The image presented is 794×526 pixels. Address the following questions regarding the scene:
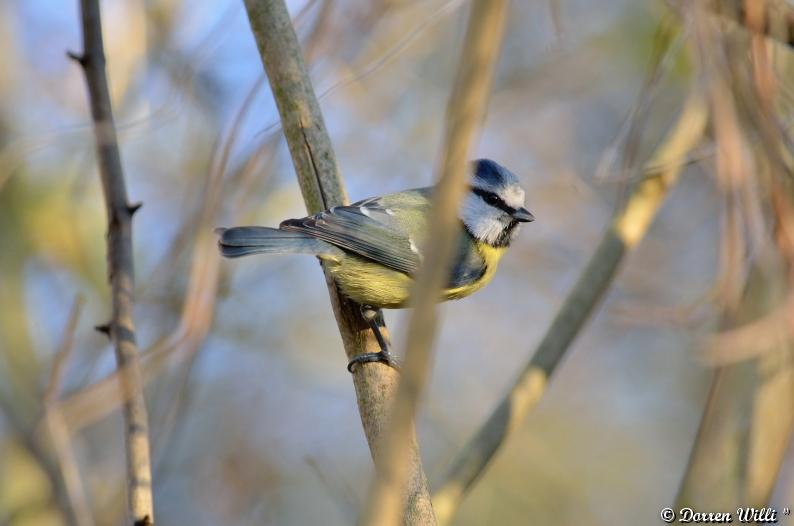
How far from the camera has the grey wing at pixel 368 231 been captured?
6.82 ft

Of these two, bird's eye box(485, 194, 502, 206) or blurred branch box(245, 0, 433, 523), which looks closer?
blurred branch box(245, 0, 433, 523)

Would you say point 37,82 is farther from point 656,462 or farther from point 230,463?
point 656,462

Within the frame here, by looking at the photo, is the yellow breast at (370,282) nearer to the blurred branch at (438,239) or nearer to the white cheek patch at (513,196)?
the white cheek patch at (513,196)

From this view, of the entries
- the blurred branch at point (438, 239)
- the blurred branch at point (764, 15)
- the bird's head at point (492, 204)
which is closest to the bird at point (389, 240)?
the bird's head at point (492, 204)

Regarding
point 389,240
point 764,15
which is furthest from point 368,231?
point 764,15

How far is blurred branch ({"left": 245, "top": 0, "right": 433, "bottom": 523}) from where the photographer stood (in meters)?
1.77

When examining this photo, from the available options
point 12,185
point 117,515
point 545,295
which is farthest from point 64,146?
point 545,295

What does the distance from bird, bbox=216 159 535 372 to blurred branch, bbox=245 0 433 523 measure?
2.0 inches

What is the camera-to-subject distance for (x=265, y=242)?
6.85 feet

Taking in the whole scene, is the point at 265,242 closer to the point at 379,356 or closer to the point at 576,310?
the point at 379,356

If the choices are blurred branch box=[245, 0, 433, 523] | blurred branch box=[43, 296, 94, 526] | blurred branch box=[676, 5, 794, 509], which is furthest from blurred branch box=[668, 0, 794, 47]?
blurred branch box=[43, 296, 94, 526]

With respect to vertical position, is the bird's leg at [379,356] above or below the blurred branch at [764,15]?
below

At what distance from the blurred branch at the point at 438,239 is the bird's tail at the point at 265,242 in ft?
4.45

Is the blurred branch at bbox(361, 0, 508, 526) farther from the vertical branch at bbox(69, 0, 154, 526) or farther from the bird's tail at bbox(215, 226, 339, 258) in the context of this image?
the bird's tail at bbox(215, 226, 339, 258)
